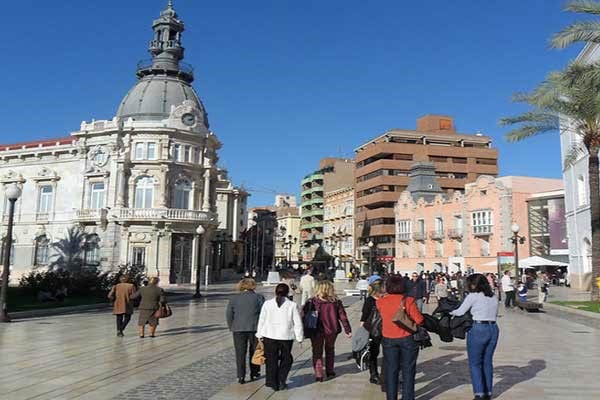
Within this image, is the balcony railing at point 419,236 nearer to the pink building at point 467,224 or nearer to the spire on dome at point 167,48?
the pink building at point 467,224

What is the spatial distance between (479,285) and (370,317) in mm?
1648

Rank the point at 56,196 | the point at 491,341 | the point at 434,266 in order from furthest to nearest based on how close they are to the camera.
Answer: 1. the point at 434,266
2. the point at 56,196
3. the point at 491,341

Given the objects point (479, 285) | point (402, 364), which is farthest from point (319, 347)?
point (479, 285)

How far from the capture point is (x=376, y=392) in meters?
7.29

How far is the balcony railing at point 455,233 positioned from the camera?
180ft

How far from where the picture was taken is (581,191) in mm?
34281

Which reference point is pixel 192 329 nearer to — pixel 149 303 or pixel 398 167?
pixel 149 303

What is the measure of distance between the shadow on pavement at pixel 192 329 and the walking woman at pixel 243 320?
6.38 meters

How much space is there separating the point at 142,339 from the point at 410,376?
27.0 ft

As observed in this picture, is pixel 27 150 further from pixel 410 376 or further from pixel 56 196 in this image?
pixel 410 376

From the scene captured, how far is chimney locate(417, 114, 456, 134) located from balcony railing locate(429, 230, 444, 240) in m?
26.7

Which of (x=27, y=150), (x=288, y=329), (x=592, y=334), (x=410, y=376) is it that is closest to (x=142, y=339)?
(x=288, y=329)

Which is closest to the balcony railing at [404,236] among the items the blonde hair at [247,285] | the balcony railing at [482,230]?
the balcony railing at [482,230]

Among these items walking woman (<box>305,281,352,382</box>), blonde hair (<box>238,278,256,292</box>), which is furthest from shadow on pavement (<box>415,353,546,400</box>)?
blonde hair (<box>238,278,256,292</box>)
